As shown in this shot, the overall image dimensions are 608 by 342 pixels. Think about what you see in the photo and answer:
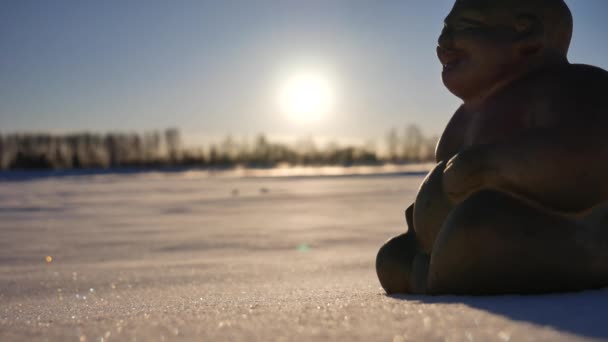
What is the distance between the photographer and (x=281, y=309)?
197 centimetres

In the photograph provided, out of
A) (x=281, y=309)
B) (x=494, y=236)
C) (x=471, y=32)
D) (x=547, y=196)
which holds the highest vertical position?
(x=471, y=32)

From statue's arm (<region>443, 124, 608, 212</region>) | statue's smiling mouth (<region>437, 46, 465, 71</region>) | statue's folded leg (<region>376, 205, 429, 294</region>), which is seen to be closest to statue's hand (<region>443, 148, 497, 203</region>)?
statue's arm (<region>443, 124, 608, 212</region>)

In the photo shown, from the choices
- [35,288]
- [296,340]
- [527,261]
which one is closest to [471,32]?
[527,261]

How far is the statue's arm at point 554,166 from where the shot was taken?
7.11ft

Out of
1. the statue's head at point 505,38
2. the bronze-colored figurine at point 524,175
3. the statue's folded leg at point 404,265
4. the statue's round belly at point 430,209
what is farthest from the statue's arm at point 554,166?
the statue's folded leg at point 404,265

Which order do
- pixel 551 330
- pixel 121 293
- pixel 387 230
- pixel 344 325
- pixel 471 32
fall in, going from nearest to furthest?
pixel 551 330
pixel 344 325
pixel 471 32
pixel 121 293
pixel 387 230

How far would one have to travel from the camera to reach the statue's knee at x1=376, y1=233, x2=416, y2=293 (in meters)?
2.66

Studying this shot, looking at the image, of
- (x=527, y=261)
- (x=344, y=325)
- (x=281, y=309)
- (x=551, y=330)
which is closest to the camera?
(x=551, y=330)

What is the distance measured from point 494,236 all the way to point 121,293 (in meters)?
2.17

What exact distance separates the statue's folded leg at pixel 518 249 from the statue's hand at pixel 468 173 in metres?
0.06

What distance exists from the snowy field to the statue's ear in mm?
1095

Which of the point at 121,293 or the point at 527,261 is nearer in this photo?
the point at 527,261

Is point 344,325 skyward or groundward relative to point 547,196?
groundward

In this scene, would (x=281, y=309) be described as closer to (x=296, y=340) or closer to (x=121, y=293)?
(x=296, y=340)
